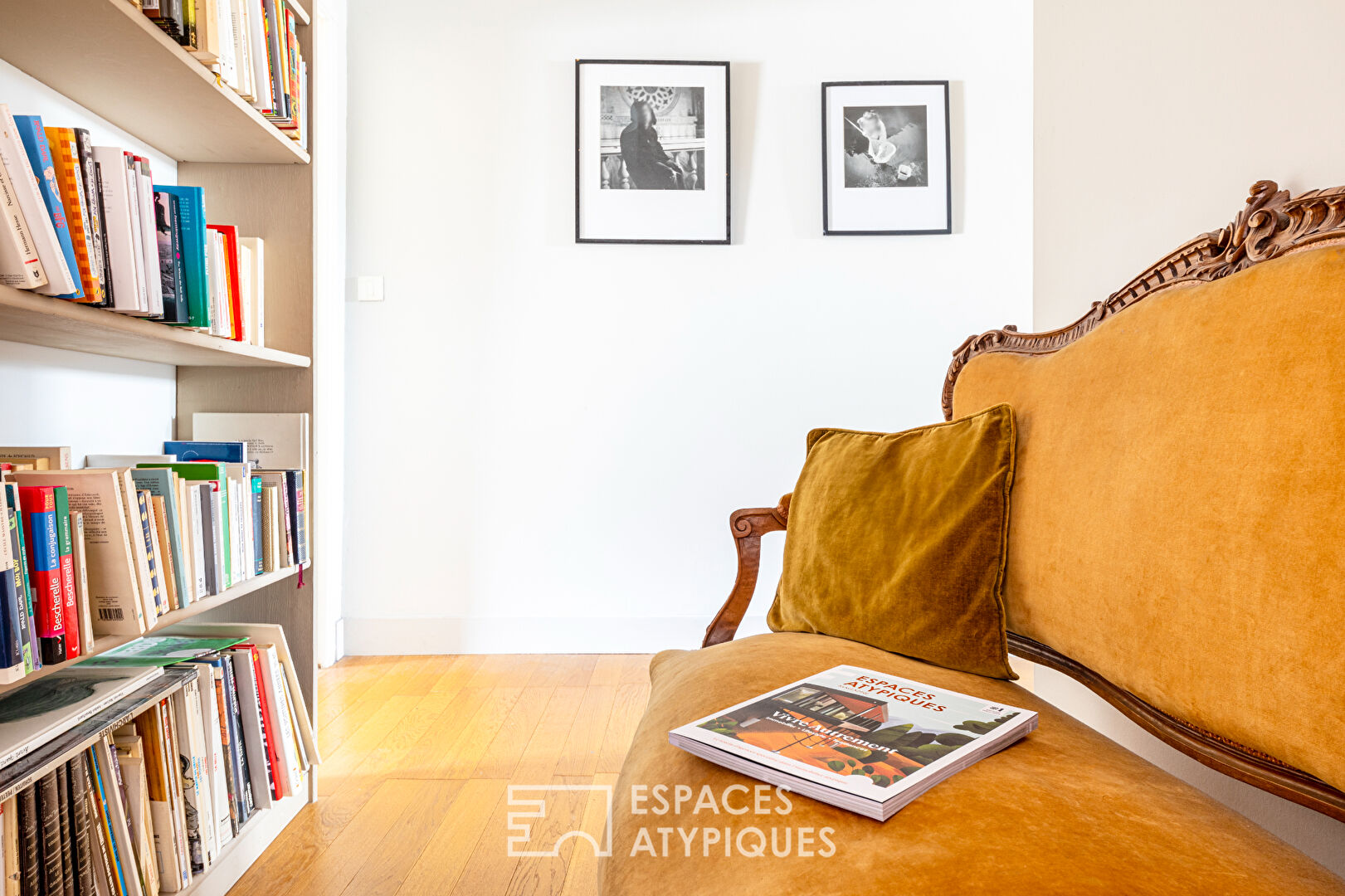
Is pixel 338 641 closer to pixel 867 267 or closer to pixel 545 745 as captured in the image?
pixel 545 745

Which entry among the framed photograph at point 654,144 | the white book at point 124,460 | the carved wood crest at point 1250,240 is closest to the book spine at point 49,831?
the white book at point 124,460

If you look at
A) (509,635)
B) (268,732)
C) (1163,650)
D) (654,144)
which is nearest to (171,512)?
(268,732)

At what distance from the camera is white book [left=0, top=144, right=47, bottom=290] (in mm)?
947

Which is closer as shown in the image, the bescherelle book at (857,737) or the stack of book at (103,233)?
the bescherelle book at (857,737)

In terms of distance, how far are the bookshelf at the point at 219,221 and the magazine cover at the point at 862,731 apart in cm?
90

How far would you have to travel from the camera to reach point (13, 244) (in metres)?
0.95

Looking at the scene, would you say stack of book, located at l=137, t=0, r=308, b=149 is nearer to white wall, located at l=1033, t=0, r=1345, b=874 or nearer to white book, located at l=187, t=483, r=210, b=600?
white book, located at l=187, t=483, r=210, b=600

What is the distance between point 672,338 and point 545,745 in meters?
1.44

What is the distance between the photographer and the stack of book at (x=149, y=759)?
0.99 m

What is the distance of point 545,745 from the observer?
6.50 ft

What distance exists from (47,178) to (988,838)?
4.37ft

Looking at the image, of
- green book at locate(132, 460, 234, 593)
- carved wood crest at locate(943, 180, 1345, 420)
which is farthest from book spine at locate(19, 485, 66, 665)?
carved wood crest at locate(943, 180, 1345, 420)

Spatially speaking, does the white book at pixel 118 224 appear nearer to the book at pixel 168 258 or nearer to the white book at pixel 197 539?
the book at pixel 168 258

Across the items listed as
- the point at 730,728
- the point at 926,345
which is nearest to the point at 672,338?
the point at 926,345
